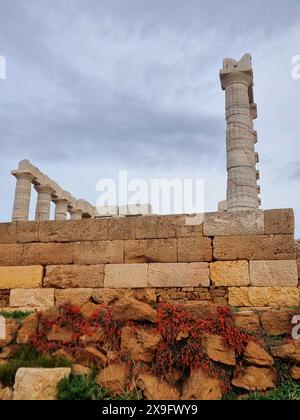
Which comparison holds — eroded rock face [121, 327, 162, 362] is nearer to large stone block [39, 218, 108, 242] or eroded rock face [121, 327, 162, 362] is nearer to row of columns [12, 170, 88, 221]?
large stone block [39, 218, 108, 242]

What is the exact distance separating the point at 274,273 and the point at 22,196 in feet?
57.2

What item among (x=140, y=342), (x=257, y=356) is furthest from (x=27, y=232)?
(x=257, y=356)

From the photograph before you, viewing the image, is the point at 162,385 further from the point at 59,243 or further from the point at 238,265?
the point at 59,243

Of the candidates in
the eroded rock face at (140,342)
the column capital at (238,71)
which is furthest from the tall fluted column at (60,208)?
the eroded rock face at (140,342)

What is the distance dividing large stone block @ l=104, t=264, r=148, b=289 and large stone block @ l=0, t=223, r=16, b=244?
2681 mm

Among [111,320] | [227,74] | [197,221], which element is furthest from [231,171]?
[111,320]

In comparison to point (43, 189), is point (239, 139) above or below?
below

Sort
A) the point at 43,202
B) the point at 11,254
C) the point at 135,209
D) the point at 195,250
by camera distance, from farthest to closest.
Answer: the point at 43,202 < the point at 135,209 < the point at 11,254 < the point at 195,250

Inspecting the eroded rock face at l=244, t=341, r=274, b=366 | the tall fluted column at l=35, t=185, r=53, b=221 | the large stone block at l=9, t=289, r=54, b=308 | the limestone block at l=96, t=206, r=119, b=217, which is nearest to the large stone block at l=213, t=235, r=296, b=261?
the eroded rock face at l=244, t=341, r=274, b=366

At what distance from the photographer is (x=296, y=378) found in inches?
205

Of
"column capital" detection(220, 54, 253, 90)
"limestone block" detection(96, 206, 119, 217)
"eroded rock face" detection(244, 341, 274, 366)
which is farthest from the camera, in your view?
"limestone block" detection(96, 206, 119, 217)

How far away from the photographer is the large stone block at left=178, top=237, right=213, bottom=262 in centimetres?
890

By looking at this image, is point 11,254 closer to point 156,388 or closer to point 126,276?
point 126,276

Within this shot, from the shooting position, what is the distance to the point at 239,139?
592 inches
